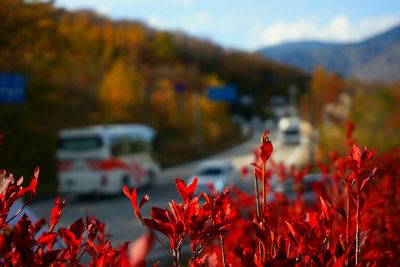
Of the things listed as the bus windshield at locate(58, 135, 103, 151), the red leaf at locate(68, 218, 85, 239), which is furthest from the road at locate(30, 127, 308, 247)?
the red leaf at locate(68, 218, 85, 239)

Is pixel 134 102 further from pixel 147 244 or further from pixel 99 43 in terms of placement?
pixel 99 43

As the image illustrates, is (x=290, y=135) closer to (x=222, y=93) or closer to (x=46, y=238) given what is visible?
(x=222, y=93)

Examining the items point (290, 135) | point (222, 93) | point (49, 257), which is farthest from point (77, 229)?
point (290, 135)

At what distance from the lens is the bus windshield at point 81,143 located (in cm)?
2047

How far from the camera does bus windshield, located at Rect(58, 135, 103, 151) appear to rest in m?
20.5

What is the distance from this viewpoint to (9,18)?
79.8 ft

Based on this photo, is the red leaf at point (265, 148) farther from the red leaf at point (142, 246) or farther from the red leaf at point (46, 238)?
the red leaf at point (142, 246)

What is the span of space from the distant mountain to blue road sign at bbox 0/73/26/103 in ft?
55.2

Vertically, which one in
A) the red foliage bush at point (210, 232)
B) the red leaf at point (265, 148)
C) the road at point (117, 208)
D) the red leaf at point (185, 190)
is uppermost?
the red leaf at point (265, 148)

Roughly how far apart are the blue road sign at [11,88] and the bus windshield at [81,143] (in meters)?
2.06

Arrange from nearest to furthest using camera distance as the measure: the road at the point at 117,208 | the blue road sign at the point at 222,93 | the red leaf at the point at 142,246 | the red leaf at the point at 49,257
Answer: the red leaf at the point at 142,246
the red leaf at the point at 49,257
the road at the point at 117,208
the blue road sign at the point at 222,93

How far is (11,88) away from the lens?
21.0m

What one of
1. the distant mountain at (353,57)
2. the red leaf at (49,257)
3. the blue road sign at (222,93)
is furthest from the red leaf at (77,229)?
the blue road sign at (222,93)

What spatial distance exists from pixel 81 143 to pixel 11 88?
2952 mm
